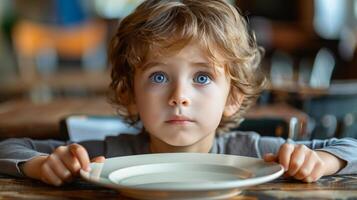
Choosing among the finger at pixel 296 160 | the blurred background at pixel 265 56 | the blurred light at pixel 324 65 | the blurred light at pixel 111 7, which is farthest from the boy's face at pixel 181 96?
the blurred light at pixel 111 7

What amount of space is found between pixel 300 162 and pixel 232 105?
1.32 ft

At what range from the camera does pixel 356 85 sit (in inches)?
92.9

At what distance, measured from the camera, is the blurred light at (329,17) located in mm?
6367

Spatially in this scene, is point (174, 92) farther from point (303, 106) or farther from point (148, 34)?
point (303, 106)

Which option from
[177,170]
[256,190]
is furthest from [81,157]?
[256,190]

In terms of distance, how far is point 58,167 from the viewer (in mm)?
1082

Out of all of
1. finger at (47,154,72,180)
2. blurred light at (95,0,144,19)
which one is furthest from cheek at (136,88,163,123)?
blurred light at (95,0,144,19)

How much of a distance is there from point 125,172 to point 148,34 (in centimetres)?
33

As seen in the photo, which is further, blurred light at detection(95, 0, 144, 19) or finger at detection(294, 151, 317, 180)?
blurred light at detection(95, 0, 144, 19)

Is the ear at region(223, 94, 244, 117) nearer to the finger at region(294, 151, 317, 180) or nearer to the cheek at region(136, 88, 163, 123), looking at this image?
the cheek at region(136, 88, 163, 123)

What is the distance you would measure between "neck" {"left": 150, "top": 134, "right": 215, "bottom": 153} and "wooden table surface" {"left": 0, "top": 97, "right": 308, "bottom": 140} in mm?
486

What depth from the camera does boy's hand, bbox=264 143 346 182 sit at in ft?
3.53

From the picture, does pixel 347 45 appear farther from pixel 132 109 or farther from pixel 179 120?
pixel 179 120

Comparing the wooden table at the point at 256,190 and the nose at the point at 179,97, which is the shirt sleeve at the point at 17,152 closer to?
the wooden table at the point at 256,190
